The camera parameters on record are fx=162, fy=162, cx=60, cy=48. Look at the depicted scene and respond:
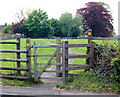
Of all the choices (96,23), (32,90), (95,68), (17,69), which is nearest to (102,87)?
(95,68)

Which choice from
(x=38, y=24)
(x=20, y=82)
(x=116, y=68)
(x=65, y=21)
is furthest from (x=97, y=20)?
(x=20, y=82)

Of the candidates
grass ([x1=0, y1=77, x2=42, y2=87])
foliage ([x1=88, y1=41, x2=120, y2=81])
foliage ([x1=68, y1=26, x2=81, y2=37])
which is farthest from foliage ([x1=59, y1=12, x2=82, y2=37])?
grass ([x1=0, y1=77, x2=42, y2=87])

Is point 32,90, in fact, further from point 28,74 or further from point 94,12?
point 94,12

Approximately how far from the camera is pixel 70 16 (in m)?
57.8

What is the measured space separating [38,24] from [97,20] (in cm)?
1863

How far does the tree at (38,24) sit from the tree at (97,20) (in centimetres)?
1359

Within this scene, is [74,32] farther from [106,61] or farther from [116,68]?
[116,68]

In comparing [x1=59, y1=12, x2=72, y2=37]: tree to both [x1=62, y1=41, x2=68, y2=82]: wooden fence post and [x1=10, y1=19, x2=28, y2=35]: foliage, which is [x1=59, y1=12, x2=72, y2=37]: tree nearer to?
[x1=10, y1=19, x2=28, y2=35]: foliage

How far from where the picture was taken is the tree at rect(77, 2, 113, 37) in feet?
169

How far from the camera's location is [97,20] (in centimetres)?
5131

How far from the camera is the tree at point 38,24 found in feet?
163

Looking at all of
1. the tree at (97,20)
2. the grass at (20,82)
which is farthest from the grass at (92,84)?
the tree at (97,20)

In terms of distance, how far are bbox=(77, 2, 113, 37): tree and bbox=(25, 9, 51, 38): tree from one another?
13.6 meters

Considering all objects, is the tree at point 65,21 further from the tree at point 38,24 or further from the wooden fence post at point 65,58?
the wooden fence post at point 65,58
